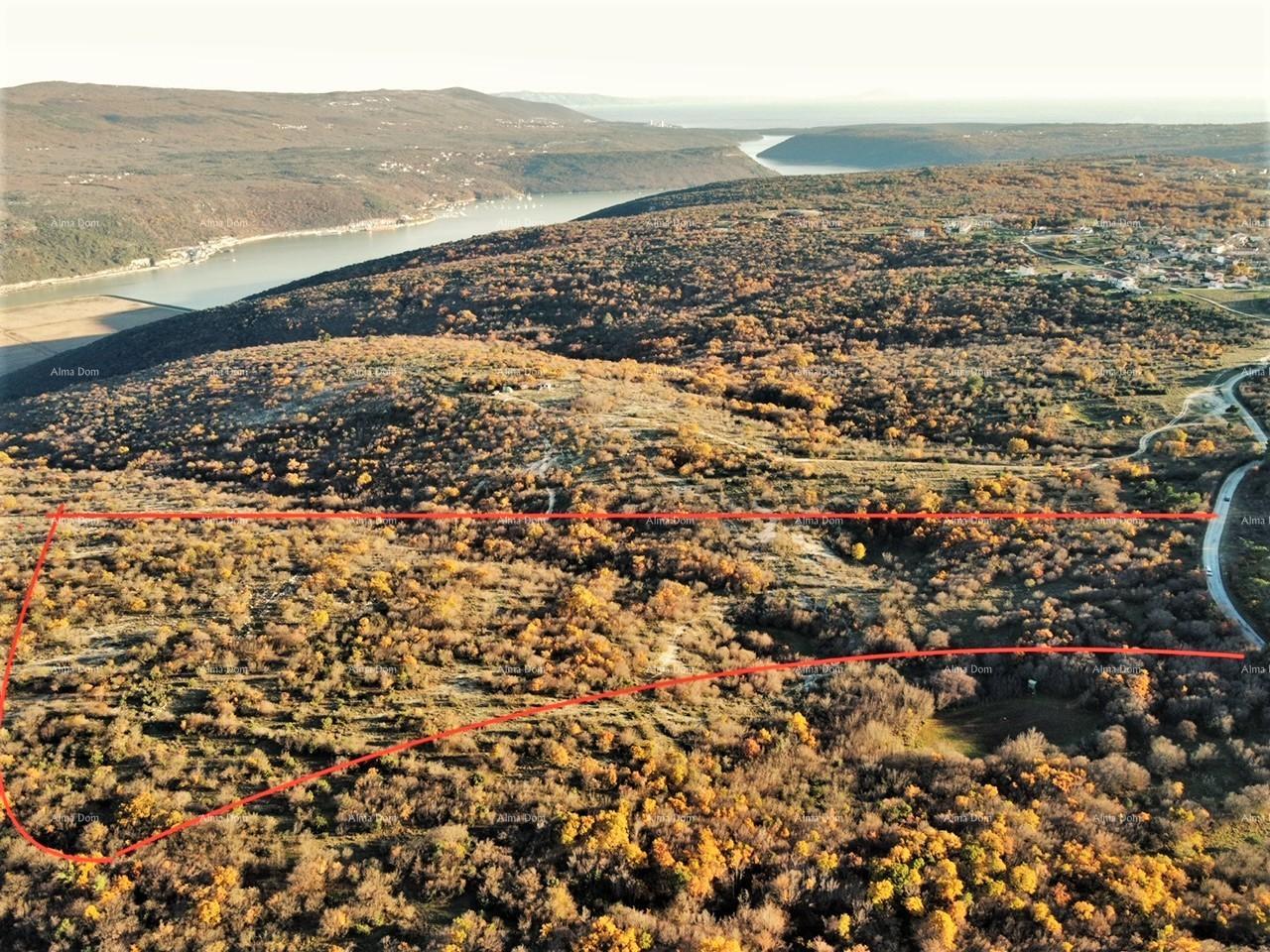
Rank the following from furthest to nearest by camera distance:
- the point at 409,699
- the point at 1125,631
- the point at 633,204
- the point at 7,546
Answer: the point at 633,204, the point at 7,546, the point at 1125,631, the point at 409,699

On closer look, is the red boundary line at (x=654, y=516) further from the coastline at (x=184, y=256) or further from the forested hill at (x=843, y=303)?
the coastline at (x=184, y=256)

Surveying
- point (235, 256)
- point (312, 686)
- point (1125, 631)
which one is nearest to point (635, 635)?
point (312, 686)

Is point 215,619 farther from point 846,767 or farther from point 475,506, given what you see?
point 846,767

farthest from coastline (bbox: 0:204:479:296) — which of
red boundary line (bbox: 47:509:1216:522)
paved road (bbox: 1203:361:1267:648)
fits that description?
paved road (bbox: 1203:361:1267:648)

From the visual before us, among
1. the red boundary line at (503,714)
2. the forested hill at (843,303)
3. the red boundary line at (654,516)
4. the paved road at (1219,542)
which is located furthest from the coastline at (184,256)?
the paved road at (1219,542)

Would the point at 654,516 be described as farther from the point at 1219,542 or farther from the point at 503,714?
the point at 1219,542

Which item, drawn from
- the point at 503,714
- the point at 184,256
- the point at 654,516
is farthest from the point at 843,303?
the point at 184,256
